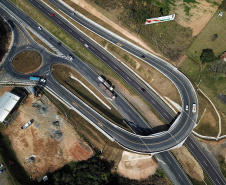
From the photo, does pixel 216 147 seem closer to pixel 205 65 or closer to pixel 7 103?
pixel 205 65

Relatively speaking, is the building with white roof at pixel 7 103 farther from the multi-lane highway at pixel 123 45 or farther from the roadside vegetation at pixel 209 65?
the roadside vegetation at pixel 209 65

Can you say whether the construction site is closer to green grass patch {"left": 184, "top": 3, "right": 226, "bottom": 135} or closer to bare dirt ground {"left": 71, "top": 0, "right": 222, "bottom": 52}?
bare dirt ground {"left": 71, "top": 0, "right": 222, "bottom": 52}

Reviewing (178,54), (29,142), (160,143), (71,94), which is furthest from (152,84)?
(29,142)

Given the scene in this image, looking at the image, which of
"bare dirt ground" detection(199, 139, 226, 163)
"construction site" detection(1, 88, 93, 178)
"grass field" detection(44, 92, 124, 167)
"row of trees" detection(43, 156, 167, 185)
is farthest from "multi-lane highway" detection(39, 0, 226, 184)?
"construction site" detection(1, 88, 93, 178)

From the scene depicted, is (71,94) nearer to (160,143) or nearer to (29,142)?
(29,142)

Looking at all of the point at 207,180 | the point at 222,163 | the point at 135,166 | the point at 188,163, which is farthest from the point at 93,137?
the point at 222,163

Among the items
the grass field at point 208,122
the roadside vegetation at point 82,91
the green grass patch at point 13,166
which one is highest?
the grass field at point 208,122

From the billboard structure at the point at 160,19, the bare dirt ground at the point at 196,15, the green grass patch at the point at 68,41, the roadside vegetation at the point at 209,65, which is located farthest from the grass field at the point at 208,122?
the billboard structure at the point at 160,19
